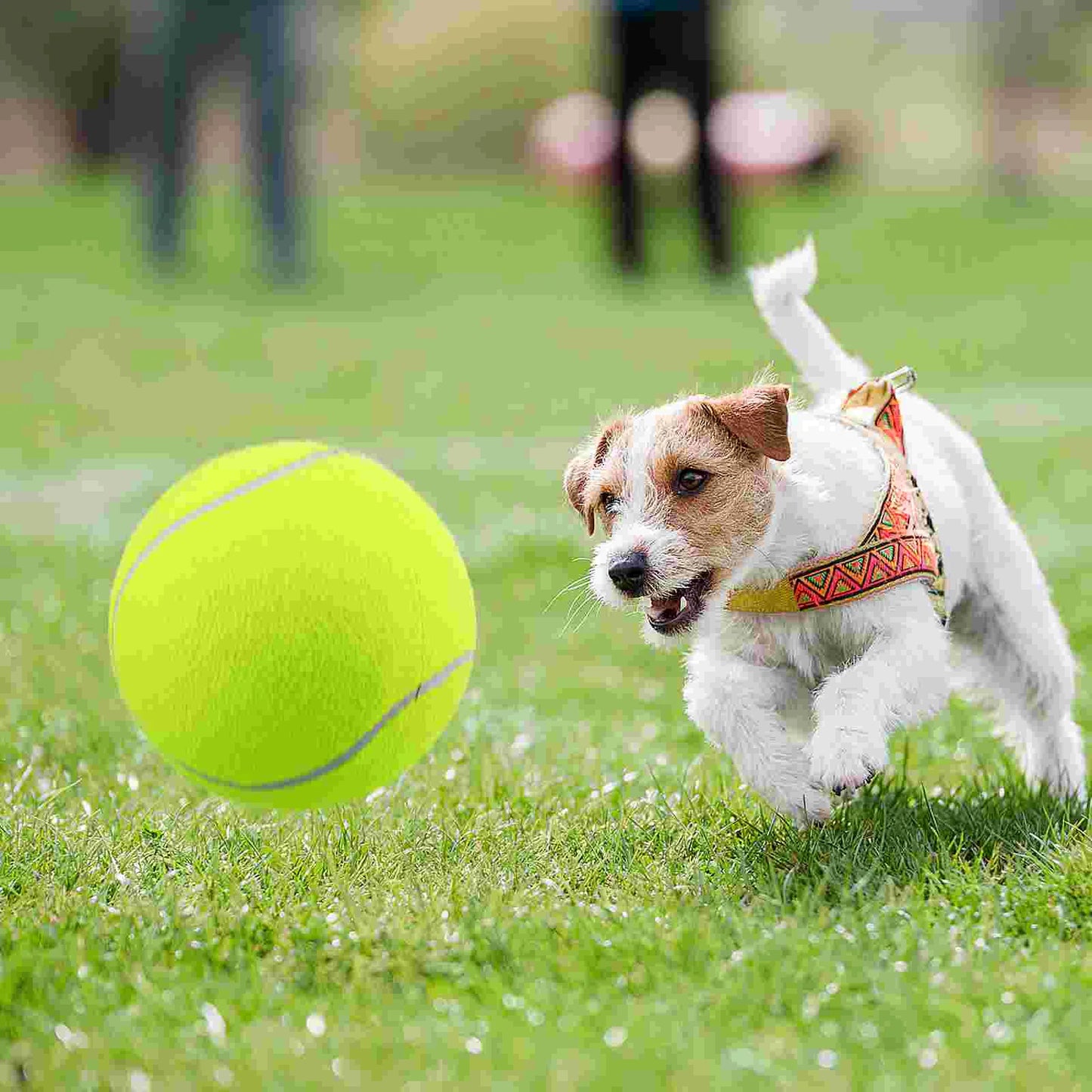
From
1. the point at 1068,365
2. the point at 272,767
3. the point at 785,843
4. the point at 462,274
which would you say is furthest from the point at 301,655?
the point at 462,274

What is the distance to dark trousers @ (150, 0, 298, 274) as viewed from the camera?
15211mm

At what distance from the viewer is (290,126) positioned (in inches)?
611

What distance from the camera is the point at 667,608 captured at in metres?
3.27

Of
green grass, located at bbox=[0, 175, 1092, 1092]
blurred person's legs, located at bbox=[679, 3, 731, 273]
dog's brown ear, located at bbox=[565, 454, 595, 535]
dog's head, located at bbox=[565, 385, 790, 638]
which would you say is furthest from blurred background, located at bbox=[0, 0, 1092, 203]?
dog's head, located at bbox=[565, 385, 790, 638]

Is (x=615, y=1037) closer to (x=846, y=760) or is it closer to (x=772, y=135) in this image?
(x=846, y=760)

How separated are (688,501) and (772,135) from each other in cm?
2408

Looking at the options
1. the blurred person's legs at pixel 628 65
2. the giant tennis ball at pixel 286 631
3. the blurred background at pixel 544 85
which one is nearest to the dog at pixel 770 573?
the giant tennis ball at pixel 286 631

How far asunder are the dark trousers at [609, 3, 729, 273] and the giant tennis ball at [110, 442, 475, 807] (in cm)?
1395

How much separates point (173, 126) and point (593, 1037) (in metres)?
15.2


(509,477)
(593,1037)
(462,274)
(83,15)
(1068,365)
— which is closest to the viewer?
(593,1037)

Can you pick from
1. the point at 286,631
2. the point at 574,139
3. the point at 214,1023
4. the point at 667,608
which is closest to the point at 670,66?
the point at 574,139

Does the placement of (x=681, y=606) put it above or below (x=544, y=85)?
above

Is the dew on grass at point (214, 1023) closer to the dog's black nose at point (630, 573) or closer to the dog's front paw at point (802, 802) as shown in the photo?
the dog's black nose at point (630, 573)

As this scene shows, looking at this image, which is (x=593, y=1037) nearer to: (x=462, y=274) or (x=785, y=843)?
(x=785, y=843)
